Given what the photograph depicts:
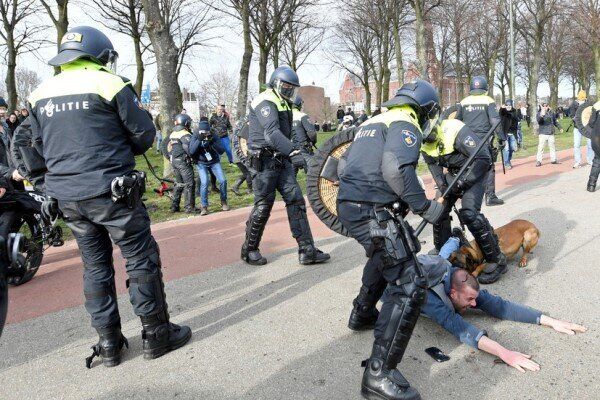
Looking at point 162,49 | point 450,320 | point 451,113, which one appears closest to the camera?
point 450,320

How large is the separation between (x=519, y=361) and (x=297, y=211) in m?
2.76

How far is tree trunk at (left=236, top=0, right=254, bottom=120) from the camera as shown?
16.6 m

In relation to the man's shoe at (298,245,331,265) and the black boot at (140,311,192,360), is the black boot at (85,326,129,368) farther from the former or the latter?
the man's shoe at (298,245,331,265)

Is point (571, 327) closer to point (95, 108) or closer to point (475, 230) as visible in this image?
point (475, 230)

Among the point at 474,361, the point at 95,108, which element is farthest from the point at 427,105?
the point at 95,108

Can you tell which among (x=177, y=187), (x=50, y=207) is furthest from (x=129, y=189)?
(x=177, y=187)

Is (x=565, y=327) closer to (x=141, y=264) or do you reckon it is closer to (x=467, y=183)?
(x=467, y=183)

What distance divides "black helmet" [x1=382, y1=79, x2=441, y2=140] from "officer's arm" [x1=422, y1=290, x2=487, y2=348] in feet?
3.94

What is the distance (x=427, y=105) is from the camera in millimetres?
2939

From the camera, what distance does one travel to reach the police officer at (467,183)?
14.1ft

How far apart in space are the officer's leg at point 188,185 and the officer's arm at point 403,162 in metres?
6.62

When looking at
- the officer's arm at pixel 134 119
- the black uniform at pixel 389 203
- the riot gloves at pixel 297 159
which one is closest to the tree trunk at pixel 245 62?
the riot gloves at pixel 297 159

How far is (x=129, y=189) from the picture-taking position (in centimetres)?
300

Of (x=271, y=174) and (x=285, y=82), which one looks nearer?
(x=285, y=82)
